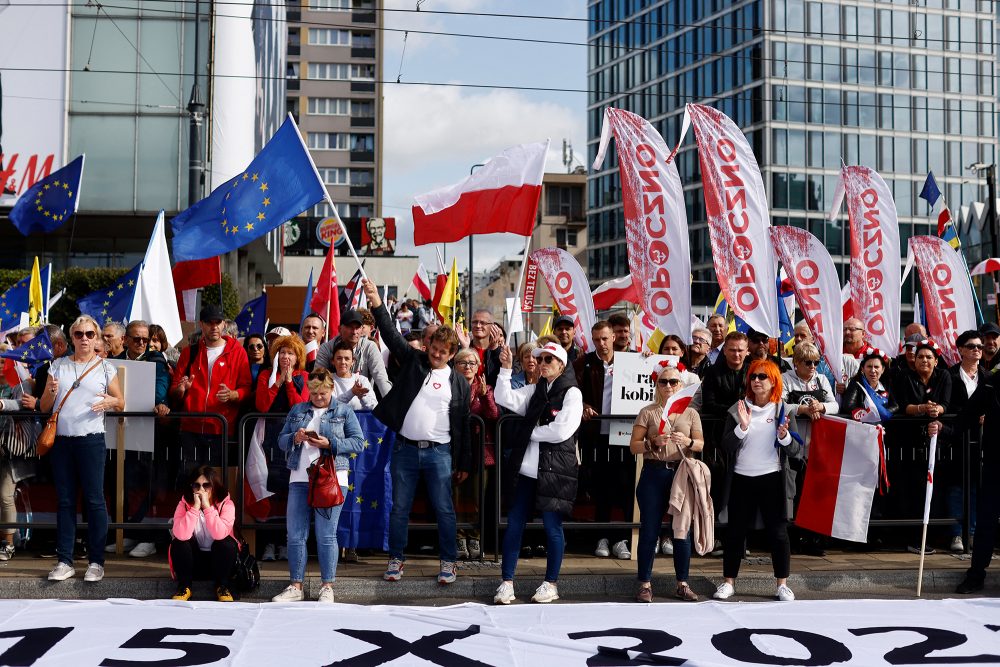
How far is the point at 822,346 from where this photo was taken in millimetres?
10172

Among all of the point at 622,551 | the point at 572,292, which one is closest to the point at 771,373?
the point at 622,551

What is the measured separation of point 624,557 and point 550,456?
184cm

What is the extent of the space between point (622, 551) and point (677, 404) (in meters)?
1.84

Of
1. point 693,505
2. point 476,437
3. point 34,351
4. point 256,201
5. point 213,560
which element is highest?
point 256,201

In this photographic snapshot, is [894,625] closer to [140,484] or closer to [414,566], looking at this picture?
[414,566]

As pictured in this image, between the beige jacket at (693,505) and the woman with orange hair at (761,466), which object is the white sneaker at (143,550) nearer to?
the beige jacket at (693,505)

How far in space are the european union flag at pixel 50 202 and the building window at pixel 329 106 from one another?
9287 centimetres

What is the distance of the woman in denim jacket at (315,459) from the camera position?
797 centimetres

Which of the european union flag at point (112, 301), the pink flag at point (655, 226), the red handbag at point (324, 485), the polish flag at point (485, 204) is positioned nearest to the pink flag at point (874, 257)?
the pink flag at point (655, 226)

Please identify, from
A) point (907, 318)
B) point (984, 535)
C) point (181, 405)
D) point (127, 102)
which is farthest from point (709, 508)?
point (907, 318)

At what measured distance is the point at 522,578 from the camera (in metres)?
8.53

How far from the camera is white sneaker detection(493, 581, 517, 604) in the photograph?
26.1 ft

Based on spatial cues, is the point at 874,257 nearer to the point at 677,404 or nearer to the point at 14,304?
the point at 677,404

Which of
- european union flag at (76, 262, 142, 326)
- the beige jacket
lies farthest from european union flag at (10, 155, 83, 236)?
the beige jacket
